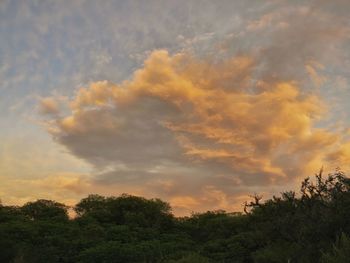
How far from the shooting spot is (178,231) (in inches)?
2985

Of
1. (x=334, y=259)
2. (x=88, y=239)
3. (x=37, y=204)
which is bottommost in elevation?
(x=334, y=259)

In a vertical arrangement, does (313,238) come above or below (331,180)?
below

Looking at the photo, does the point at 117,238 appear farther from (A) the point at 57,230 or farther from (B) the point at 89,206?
(B) the point at 89,206

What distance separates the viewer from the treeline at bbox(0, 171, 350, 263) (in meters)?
38.5

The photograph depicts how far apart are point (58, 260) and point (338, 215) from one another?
106 feet

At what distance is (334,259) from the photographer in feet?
78.4

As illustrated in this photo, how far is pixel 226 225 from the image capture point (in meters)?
70.1

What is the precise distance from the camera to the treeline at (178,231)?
3853 centimetres

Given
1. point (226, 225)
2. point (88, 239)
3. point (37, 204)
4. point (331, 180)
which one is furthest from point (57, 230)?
point (331, 180)

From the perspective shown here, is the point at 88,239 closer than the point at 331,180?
No

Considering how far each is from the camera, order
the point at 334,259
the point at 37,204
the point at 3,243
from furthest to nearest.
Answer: the point at 37,204 < the point at 3,243 < the point at 334,259

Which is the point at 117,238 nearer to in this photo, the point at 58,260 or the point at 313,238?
the point at 58,260

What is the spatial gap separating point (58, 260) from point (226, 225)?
24.0 metres

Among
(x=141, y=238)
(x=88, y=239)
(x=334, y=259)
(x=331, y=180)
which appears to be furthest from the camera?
(x=141, y=238)
